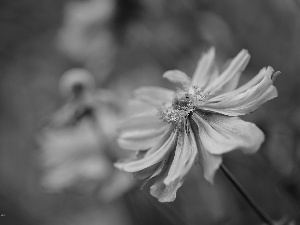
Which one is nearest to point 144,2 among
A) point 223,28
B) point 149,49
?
point 149,49

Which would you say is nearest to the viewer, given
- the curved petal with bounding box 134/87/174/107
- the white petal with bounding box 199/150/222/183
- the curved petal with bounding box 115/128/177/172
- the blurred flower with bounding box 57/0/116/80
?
the white petal with bounding box 199/150/222/183

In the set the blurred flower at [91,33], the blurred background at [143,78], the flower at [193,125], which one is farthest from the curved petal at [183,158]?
the blurred flower at [91,33]

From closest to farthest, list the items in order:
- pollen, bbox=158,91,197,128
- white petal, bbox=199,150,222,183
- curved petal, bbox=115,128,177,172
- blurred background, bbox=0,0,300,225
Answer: white petal, bbox=199,150,222,183 < curved petal, bbox=115,128,177,172 < pollen, bbox=158,91,197,128 < blurred background, bbox=0,0,300,225

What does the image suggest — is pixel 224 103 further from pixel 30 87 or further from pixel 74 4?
pixel 30 87

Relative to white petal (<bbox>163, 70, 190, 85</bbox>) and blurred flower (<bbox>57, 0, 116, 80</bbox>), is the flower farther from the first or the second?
blurred flower (<bbox>57, 0, 116, 80</bbox>)

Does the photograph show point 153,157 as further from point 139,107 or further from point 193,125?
point 139,107

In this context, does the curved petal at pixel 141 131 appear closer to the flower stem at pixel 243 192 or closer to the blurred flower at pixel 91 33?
the flower stem at pixel 243 192

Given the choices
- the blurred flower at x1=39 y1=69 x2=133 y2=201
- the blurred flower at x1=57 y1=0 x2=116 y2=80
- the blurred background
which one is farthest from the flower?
the blurred flower at x1=57 y1=0 x2=116 y2=80
